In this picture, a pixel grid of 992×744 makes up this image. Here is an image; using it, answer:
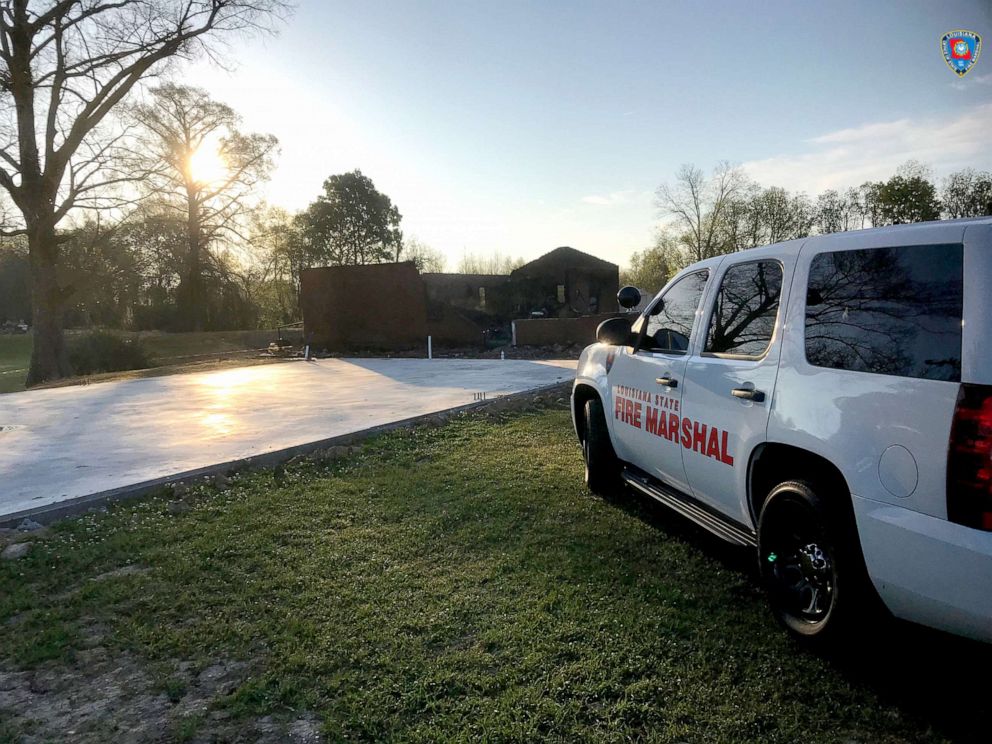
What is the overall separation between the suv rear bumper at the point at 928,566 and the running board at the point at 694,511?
0.82 metres

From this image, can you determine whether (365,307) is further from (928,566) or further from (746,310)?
(928,566)

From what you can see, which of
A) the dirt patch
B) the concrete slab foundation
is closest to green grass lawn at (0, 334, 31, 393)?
the concrete slab foundation

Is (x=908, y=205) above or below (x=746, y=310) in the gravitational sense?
above

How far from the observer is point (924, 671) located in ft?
8.66

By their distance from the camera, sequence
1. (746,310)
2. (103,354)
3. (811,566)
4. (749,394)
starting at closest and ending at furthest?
(811,566), (749,394), (746,310), (103,354)

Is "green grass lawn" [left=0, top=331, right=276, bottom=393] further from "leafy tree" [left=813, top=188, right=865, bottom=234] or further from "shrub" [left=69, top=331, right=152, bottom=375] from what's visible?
"leafy tree" [left=813, top=188, right=865, bottom=234]

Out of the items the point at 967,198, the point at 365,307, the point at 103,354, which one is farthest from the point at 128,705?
the point at 103,354

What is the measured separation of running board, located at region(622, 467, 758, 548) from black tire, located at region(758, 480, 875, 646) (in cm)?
21

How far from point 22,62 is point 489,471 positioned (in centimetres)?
2188

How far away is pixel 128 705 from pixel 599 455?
3.57 m

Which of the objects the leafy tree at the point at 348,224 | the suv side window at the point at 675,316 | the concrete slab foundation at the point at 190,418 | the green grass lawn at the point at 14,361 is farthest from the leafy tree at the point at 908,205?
the leafy tree at the point at 348,224

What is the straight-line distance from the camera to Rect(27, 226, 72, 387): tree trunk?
2070 cm

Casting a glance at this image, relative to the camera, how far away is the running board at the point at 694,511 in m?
3.29

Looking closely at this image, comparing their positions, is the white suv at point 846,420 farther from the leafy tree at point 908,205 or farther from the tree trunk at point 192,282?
the tree trunk at point 192,282
